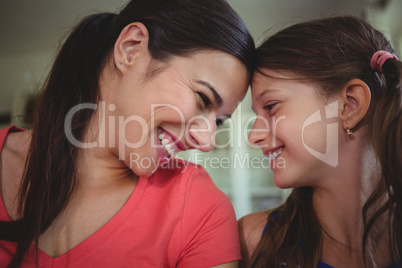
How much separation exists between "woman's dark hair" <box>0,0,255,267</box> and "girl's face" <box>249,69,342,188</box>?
0.11 m

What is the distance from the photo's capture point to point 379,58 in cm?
87

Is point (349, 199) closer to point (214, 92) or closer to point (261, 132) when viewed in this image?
point (261, 132)

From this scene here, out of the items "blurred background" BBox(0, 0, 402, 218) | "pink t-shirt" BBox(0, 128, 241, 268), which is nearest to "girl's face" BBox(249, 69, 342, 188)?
"pink t-shirt" BBox(0, 128, 241, 268)

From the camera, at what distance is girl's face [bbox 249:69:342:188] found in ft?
3.04

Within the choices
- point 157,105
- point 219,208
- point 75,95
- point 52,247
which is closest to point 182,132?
point 157,105

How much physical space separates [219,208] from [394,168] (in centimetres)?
46

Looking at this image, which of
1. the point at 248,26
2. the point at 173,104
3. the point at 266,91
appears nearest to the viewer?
the point at 173,104

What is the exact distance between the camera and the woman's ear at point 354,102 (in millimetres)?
888

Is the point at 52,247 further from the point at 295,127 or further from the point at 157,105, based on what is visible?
the point at 295,127

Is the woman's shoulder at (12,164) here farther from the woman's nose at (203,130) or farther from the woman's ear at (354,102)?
the woman's ear at (354,102)

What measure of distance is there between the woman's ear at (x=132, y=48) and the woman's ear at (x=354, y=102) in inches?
22.5

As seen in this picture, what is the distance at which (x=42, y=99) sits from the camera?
99 centimetres

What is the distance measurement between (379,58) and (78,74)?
2.84 ft

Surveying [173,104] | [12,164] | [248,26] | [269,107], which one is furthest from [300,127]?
[248,26]
